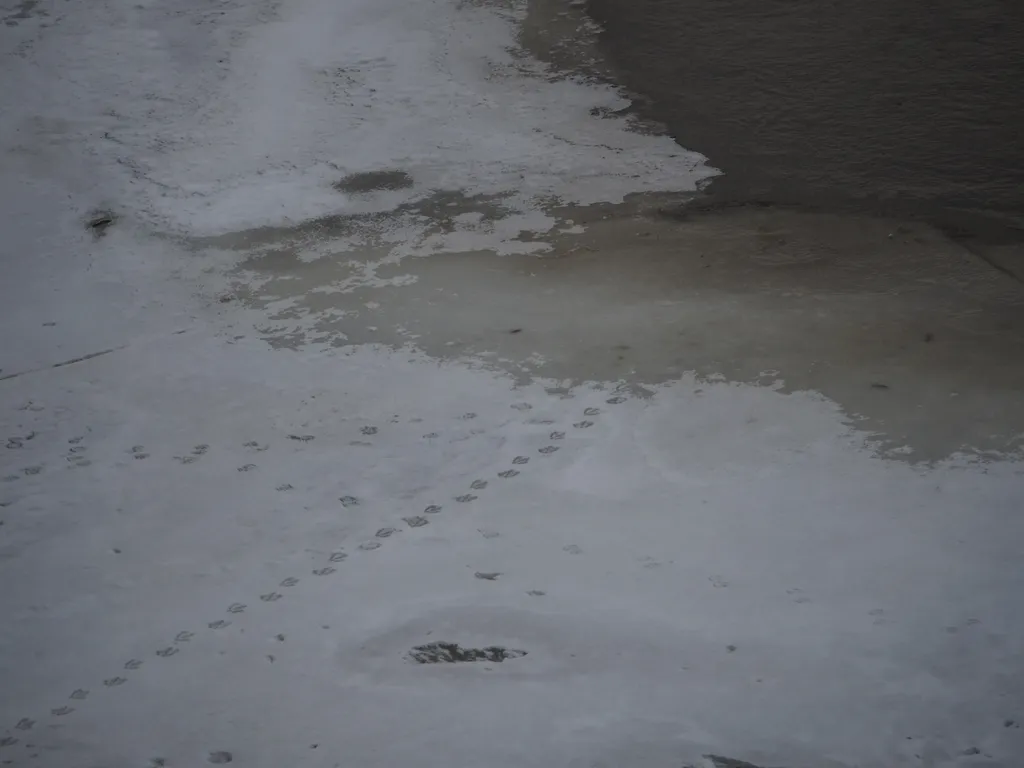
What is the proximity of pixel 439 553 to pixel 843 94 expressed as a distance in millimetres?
1917

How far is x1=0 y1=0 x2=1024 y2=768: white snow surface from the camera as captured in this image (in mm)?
1195

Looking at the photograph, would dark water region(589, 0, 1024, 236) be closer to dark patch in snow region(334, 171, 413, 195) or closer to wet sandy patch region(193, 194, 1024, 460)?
wet sandy patch region(193, 194, 1024, 460)

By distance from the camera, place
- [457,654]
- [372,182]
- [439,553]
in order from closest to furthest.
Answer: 1. [457,654]
2. [439,553]
3. [372,182]

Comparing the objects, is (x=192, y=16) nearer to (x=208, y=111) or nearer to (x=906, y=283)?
(x=208, y=111)

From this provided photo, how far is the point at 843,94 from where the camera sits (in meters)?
2.65

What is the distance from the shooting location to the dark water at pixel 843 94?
7.68ft

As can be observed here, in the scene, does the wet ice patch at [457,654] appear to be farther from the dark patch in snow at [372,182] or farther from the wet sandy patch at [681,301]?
the dark patch in snow at [372,182]

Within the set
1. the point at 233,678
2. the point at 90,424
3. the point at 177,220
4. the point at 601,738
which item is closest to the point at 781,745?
the point at 601,738

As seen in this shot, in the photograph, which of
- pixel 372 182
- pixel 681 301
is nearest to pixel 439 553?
pixel 681 301

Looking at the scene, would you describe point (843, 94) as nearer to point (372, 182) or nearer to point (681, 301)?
point (681, 301)

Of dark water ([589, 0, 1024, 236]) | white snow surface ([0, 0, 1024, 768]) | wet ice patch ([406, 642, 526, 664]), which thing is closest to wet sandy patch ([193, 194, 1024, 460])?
white snow surface ([0, 0, 1024, 768])

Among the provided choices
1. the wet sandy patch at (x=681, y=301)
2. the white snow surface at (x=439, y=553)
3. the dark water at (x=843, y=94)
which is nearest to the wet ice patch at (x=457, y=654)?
the white snow surface at (x=439, y=553)

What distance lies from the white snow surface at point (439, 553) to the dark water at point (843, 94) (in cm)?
33

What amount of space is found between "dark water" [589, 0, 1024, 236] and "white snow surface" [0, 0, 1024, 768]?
0.33 metres
